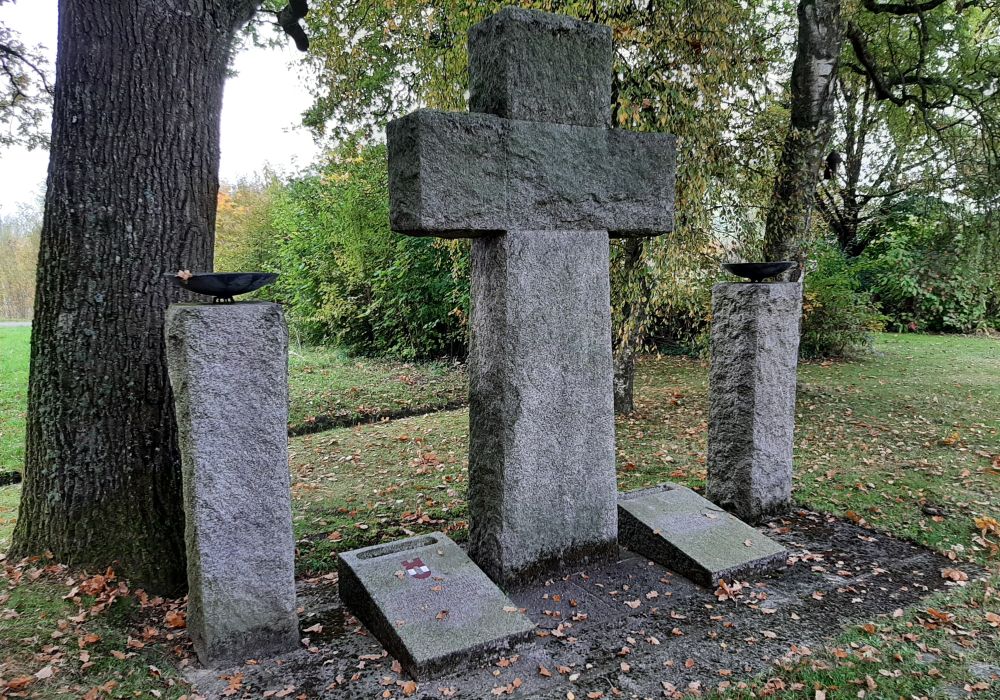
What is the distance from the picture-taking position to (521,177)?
340 centimetres

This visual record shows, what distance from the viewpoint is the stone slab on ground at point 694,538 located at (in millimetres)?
3760

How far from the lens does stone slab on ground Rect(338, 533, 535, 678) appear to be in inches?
116

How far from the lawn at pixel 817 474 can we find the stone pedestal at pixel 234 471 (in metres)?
0.37

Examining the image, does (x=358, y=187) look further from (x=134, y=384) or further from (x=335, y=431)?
(x=134, y=384)

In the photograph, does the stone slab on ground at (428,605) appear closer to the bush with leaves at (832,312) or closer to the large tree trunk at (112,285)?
the large tree trunk at (112,285)

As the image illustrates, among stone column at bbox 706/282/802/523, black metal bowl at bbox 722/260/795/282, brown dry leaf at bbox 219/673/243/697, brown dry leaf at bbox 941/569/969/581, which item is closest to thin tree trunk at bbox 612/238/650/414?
stone column at bbox 706/282/802/523

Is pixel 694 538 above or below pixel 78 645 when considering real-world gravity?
above

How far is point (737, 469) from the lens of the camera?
460 centimetres

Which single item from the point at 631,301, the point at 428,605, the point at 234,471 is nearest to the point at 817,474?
the point at 631,301

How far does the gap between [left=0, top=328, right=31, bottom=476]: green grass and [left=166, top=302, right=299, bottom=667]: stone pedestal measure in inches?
135

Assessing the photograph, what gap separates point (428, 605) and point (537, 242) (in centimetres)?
186

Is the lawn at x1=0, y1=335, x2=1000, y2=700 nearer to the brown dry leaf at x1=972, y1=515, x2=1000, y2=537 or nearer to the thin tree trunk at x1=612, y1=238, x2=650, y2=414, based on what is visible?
the brown dry leaf at x1=972, y1=515, x2=1000, y2=537

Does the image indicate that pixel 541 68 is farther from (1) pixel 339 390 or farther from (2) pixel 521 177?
(1) pixel 339 390

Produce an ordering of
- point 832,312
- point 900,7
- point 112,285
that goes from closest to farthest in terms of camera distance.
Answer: point 112,285 → point 900,7 → point 832,312
